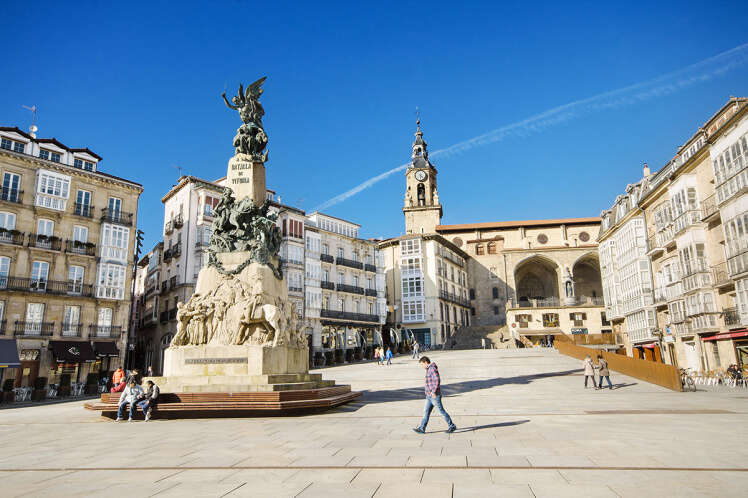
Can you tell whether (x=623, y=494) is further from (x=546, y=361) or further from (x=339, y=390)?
(x=546, y=361)

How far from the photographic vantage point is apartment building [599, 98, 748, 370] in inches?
890

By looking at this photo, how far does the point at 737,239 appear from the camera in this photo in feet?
73.2

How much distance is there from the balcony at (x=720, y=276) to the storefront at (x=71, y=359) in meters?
35.9

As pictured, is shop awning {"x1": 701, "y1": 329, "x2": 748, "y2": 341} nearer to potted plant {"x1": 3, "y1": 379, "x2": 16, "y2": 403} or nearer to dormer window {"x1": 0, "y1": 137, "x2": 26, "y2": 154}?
potted plant {"x1": 3, "y1": 379, "x2": 16, "y2": 403}

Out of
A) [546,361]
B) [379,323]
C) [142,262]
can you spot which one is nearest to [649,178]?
[546,361]

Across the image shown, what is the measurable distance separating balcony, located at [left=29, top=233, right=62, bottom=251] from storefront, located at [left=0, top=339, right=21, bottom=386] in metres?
6.17

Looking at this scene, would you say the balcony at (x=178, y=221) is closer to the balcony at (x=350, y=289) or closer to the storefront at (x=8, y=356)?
the storefront at (x=8, y=356)

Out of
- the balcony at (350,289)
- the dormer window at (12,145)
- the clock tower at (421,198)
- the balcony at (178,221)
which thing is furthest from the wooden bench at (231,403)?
the clock tower at (421,198)

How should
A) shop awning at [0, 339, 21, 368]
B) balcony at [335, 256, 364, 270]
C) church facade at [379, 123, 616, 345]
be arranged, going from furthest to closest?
church facade at [379, 123, 616, 345] < balcony at [335, 256, 364, 270] < shop awning at [0, 339, 21, 368]

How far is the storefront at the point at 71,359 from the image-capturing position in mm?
29734

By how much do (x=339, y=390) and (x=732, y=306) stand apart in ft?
68.1

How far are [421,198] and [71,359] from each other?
2079 inches

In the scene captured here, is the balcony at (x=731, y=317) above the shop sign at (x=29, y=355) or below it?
→ above

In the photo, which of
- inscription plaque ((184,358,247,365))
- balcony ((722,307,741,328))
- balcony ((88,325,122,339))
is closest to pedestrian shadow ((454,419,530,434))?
inscription plaque ((184,358,247,365))
